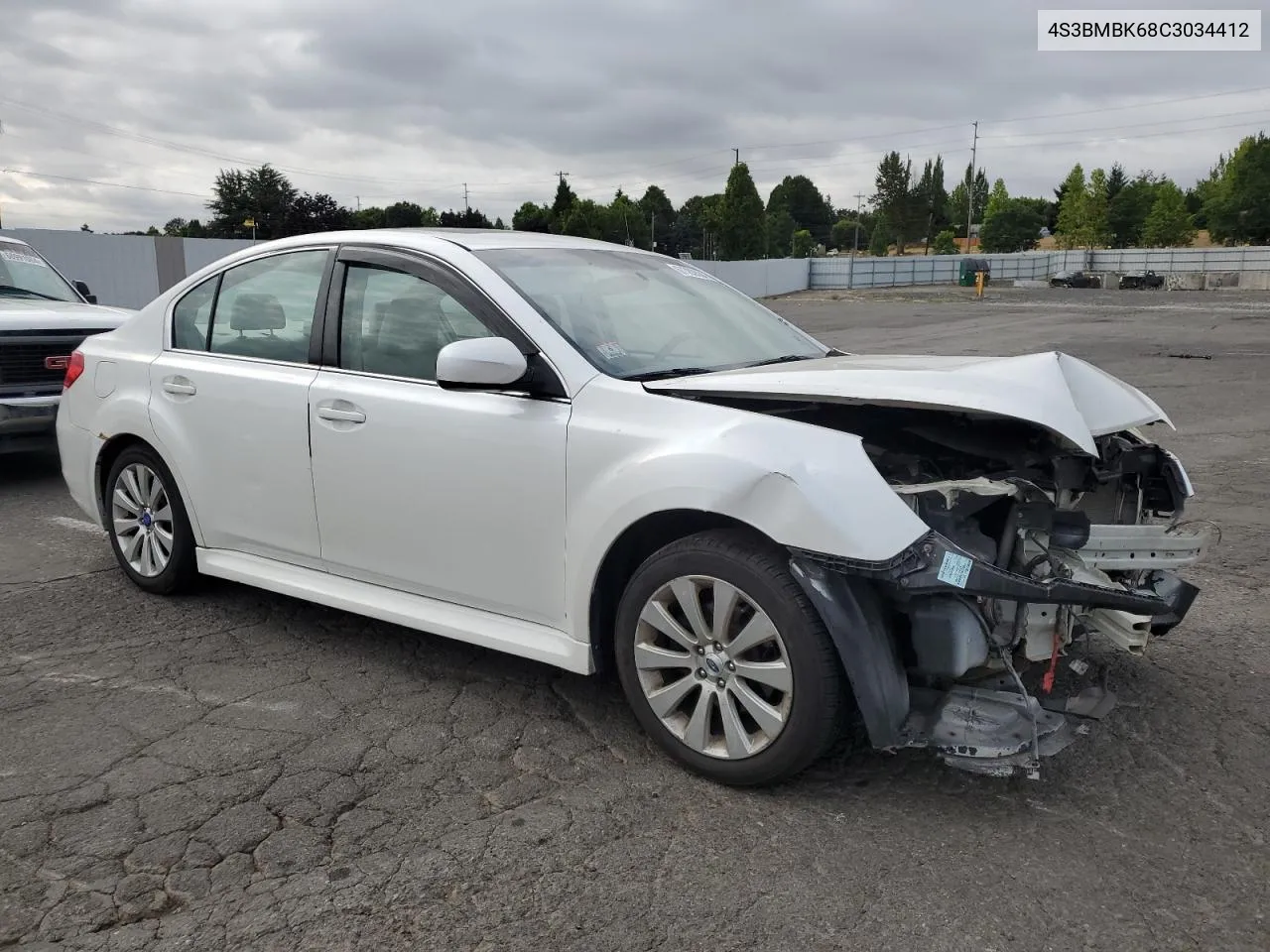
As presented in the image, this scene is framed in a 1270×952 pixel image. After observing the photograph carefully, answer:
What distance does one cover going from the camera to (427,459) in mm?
3672

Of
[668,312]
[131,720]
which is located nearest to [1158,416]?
[668,312]

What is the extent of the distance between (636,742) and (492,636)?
61 centimetres

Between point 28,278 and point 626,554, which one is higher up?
point 28,278

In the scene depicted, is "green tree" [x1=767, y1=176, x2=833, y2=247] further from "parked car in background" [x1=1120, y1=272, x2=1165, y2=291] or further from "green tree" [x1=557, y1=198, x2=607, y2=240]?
"parked car in background" [x1=1120, y1=272, x2=1165, y2=291]

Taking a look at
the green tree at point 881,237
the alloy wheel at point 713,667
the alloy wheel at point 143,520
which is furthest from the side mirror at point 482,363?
the green tree at point 881,237

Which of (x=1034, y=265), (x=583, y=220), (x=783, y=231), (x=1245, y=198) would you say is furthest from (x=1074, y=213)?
(x=783, y=231)

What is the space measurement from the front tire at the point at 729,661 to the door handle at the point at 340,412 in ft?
4.24

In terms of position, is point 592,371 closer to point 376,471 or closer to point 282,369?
point 376,471

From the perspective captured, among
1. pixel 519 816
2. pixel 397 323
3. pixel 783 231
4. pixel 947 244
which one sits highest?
pixel 783 231

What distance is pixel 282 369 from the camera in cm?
422

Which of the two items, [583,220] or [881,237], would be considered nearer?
[583,220]

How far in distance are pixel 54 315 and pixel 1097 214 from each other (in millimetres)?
96579

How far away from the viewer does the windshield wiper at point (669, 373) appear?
11.5ft

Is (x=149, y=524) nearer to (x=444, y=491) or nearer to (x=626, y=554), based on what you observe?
(x=444, y=491)
